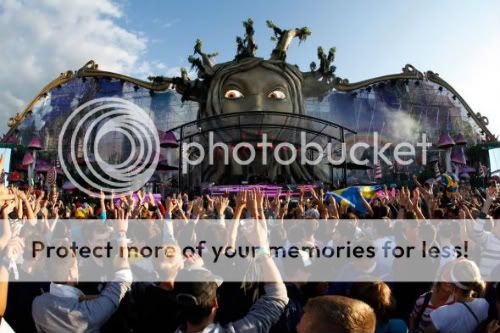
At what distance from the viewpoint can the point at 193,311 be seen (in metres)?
2.05

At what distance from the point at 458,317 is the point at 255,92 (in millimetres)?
20330

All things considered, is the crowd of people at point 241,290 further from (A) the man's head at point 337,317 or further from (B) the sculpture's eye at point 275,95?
(B) the sculpture's eye at point 275,95

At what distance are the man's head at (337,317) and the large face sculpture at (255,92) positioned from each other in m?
20.6

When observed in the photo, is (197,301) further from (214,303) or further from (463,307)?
(463,307)

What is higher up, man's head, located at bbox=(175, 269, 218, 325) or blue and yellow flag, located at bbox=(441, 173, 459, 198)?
blue and yellow flag, located at bbox=(441, 173, 459, 198)

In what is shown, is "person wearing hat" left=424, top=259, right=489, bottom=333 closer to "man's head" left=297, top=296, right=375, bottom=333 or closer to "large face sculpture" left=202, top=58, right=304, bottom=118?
"man's head" left=297, top=296, right=375, bottom=333

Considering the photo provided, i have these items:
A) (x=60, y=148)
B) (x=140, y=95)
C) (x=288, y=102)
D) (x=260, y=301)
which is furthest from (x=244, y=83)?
(x=260, y=301)

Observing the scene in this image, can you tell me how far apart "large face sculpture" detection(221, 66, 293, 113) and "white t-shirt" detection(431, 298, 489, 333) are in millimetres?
19868

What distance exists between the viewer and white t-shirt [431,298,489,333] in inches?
95.7

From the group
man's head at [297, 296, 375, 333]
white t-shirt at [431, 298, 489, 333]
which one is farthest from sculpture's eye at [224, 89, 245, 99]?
man's head at [297, 296, 375, 333]

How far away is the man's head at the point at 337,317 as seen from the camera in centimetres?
162

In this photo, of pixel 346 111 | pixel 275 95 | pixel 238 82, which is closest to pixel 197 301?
pixel 275 95

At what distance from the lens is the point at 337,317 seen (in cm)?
162

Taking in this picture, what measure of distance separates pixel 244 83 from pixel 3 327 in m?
20.8
